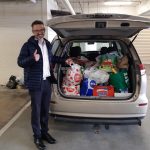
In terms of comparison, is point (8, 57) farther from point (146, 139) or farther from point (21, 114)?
point (146, 139)

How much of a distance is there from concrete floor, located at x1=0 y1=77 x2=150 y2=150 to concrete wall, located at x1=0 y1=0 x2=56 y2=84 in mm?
3789

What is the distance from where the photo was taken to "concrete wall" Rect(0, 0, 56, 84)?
758 centimetres

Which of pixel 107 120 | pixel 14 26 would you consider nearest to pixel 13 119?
pixel 107 120

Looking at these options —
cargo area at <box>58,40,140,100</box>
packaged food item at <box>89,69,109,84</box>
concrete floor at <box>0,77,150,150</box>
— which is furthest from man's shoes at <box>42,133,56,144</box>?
packaged food item at <box>89,69,109,84</box>

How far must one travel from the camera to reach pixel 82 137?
12.2 feet

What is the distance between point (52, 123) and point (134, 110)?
4.96 feet

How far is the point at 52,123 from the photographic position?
4.27 meters

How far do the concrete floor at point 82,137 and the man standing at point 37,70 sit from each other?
12.6 inches

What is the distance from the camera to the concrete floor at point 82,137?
338 cm

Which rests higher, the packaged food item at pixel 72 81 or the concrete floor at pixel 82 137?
the packaged food item at pixel 72 81

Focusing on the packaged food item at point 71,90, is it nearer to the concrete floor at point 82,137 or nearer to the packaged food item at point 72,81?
the packaged food item at point 72,81

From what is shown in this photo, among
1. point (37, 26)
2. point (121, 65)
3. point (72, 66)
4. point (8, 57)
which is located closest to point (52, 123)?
point (72, 66)

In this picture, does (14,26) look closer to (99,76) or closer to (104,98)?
(99,76)

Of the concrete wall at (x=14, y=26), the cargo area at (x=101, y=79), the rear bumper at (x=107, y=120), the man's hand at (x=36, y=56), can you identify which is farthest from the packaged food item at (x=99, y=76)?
the concrete wall at (x=14, y=26)
